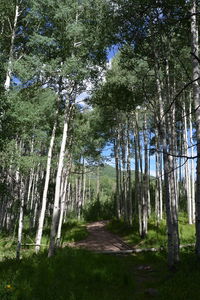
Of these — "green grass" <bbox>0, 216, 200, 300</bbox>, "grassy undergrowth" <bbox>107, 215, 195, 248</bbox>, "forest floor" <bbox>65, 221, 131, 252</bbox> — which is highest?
"green grass" <bbox>0, 216, 200, 300</bbox>

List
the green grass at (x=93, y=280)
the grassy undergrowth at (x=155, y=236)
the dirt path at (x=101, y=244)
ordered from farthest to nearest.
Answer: the dirt path at (x=101, y=244)
the grassy undergrowth at (x=155, y=236)
the green grass at (x=93, y=280)

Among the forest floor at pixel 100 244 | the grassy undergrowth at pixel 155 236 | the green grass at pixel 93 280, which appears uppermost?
the green grass at pixel 93 280

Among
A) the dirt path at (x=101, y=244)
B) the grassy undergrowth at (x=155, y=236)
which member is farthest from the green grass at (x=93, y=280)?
the dirt path at (x=101, y=244)

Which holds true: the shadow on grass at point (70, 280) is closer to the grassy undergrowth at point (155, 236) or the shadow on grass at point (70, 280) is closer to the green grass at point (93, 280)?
the green grass at point (93, 280)

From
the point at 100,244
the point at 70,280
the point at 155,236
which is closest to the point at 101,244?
the point at 100,244

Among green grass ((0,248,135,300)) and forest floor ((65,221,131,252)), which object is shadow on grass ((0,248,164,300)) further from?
forest floor ((65,221,131,252))

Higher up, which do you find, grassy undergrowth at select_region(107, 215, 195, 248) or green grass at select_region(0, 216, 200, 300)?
green grass at select_region(0, 216, 200, 300)

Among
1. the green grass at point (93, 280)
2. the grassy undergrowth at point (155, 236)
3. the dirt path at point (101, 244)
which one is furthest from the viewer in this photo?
the dirt path at point (101, 244)

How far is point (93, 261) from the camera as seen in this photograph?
652cm

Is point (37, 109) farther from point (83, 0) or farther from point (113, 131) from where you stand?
point (113, 131)

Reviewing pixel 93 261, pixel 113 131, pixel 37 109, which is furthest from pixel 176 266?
pixel 113 131

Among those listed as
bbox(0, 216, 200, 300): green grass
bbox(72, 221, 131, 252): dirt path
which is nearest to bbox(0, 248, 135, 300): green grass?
bbox(0, 216, 200, 300): green grass

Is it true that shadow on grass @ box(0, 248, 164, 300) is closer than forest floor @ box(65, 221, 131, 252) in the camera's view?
Yes

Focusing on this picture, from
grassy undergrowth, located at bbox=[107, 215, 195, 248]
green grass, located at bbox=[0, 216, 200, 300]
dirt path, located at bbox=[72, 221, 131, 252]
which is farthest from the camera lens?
dirt path, located at bbox=[72, 221, 131, 252]
